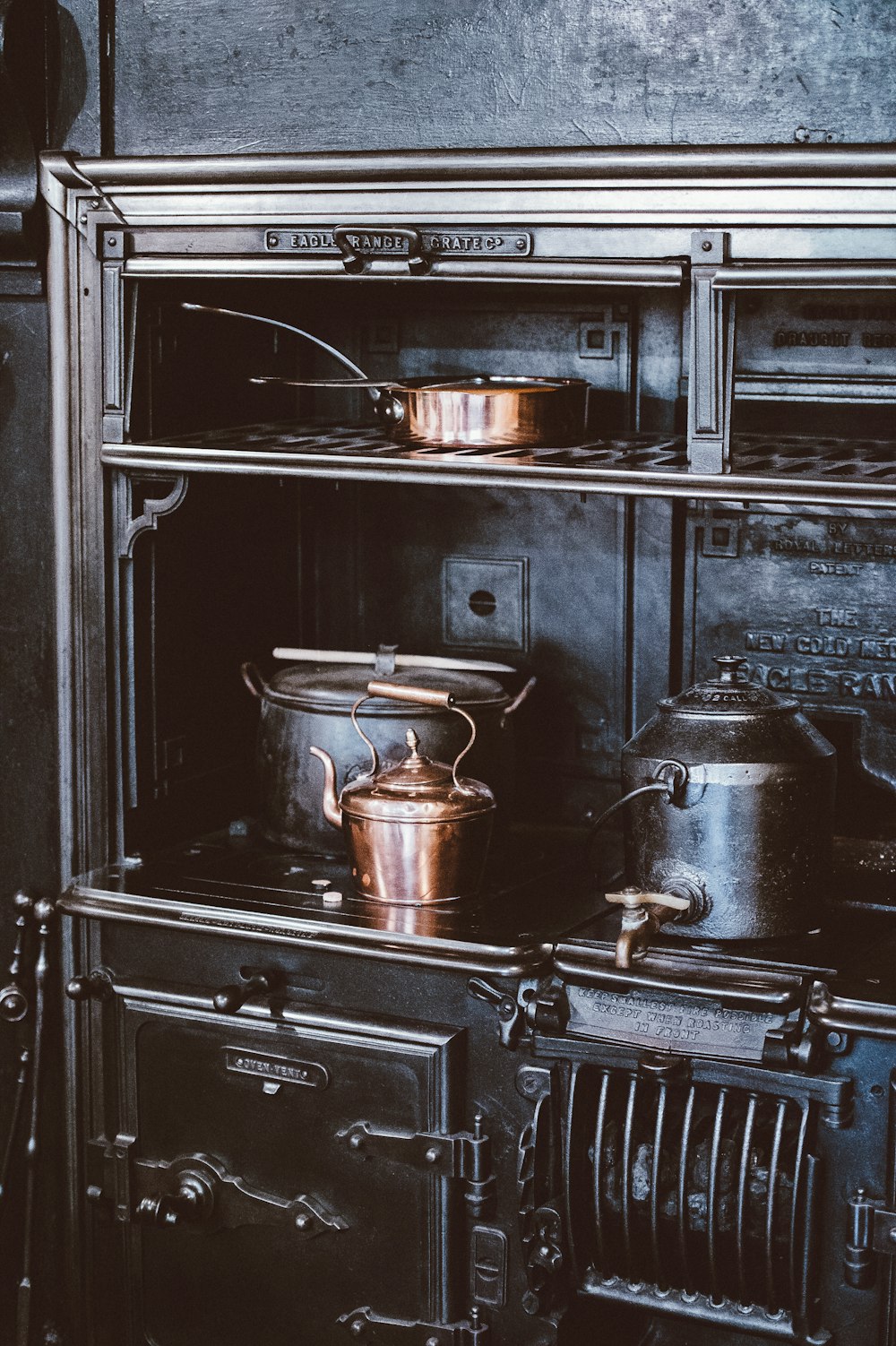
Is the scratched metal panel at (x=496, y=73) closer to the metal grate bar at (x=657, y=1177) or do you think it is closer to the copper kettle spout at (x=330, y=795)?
the copper kettle spout at (x=330, y=795)

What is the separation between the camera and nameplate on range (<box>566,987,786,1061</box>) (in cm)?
246

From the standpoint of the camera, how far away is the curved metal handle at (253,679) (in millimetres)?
3129

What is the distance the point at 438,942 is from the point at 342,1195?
0.47 metres

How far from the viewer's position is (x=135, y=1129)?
2957 mm

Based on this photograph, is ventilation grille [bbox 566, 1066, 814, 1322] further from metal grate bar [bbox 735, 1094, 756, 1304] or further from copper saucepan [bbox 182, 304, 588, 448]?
copper saucepan [bbox 182, 304, 588, 448]

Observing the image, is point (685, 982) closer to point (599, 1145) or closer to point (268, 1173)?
point (599, 1145)

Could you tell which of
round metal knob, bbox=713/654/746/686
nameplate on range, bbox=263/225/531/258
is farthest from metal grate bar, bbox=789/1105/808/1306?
nameplate on range, bbox=263/225/531/258

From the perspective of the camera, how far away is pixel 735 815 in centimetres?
255

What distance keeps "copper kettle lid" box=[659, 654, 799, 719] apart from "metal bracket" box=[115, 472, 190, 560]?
89 cm

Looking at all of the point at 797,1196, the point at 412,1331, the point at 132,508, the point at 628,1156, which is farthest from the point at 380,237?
the point at 412,1331

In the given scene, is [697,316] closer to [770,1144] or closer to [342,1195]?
[770,1144]

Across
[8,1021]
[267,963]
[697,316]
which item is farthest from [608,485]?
[8,1021]

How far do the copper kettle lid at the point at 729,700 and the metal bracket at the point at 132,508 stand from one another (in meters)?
0.89

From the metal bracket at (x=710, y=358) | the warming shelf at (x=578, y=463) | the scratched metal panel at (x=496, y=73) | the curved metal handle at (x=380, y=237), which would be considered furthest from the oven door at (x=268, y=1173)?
the scratched metal panel at (x=496, y=73)
